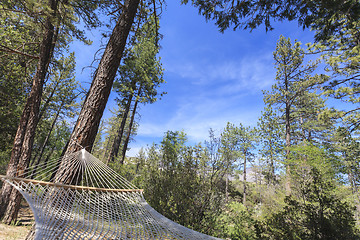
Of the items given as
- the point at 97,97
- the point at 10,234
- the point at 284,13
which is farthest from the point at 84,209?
the point at 284,13

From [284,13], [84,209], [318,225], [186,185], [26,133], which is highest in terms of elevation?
[284,13]

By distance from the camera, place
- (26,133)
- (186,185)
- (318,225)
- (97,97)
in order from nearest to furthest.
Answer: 1. (97,97)
2. (318,225)
3. (186,185)
4. (26,133)

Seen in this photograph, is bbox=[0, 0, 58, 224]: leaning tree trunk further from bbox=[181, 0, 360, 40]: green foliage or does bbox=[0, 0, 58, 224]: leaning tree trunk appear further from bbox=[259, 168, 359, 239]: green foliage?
bbox=[259, 168, 359, 239]: green foliage

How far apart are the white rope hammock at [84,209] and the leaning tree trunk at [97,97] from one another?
113mm

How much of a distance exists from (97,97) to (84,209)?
52.7 inches

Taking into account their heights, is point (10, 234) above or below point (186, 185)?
below

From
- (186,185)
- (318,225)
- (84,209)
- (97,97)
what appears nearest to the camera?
(84,209)

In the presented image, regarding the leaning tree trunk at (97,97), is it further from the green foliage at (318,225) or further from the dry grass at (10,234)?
the green foliage at (318,225)

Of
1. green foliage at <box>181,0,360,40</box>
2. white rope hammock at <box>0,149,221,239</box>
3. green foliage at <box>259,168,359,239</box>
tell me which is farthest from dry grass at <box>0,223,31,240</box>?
green foliage at <box>181,0,360,40</box>

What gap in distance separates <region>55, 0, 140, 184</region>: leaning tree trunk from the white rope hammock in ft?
0.37

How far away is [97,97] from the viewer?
213cm

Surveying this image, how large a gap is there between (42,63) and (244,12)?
4590mm

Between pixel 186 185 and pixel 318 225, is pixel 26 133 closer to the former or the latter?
pixel 186 185

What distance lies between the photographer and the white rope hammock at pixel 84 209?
4.03 ft
